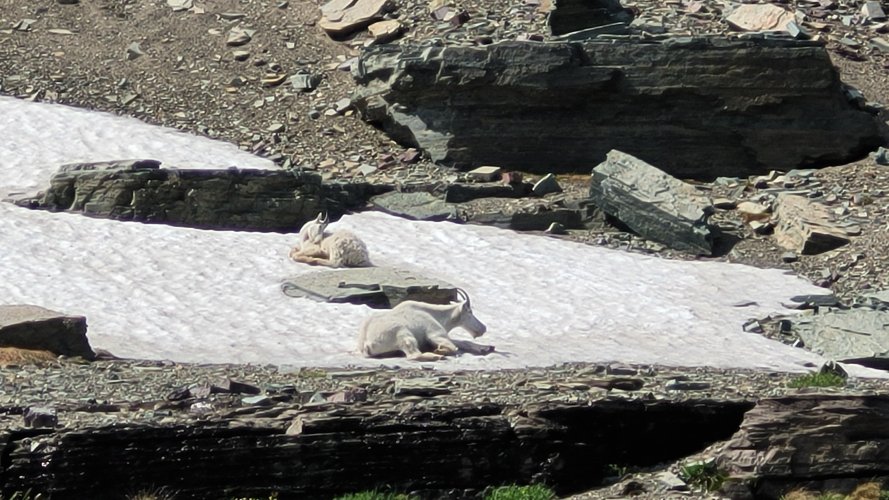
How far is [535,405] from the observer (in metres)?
12.4

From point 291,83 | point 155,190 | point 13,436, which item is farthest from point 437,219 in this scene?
point 13,436

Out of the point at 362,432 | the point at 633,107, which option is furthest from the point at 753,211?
the point at 362,432

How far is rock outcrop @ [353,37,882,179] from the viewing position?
98.4 feet

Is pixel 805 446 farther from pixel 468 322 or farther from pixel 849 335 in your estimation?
pixel 849 335

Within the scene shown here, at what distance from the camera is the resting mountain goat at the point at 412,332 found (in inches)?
670

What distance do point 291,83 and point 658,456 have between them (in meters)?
21.5

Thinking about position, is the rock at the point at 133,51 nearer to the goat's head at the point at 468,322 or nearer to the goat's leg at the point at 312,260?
the goat's leg at the point at 312,260

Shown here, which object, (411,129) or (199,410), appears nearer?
(199,410)

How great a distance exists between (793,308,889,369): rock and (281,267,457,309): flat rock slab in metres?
4.88

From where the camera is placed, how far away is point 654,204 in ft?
88.6

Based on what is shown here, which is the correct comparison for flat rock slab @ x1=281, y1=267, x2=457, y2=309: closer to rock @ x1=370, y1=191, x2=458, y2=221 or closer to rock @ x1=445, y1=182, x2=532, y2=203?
rock @ x1=370, y1=191, x2=458, y2=221

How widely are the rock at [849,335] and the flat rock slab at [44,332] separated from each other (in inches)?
379

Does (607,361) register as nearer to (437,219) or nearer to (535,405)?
(535,405)

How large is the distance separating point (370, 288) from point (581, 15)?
13.2 m
